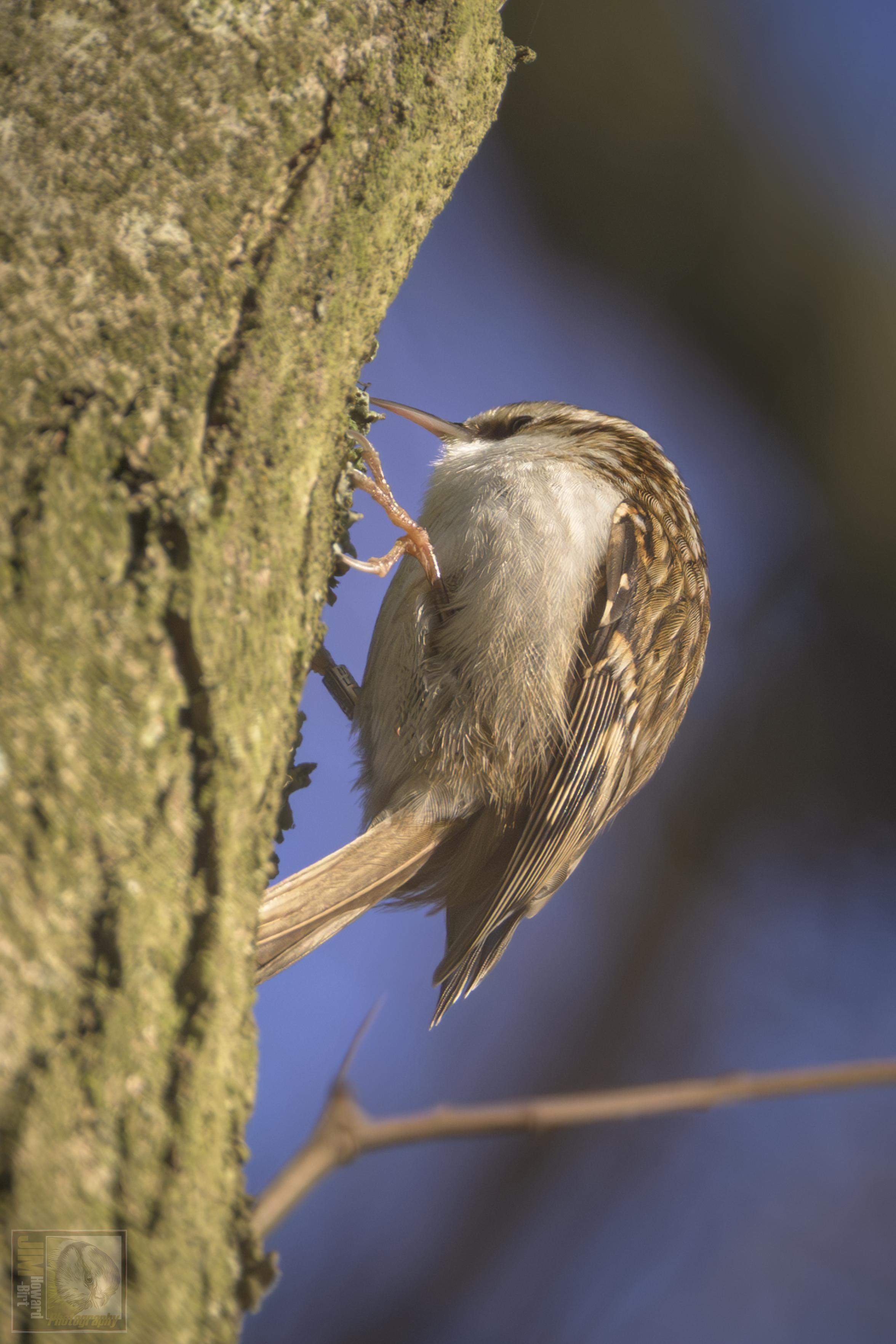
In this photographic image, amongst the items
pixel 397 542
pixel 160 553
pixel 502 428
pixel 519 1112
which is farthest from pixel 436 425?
A: pixel 519 1112

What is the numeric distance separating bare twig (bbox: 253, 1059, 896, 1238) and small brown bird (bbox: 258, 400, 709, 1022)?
1116 mm

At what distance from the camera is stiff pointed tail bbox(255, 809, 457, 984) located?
121 centimetres

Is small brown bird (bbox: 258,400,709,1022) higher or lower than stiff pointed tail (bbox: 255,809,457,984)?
higher

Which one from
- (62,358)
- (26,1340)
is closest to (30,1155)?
(26,1340)

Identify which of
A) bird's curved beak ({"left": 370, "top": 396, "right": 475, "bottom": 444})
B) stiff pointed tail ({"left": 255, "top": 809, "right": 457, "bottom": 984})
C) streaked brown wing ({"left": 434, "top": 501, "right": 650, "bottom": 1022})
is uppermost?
bird's curved beak ({"left": 370, "top": 396, "right": 475, "bottom": 444})

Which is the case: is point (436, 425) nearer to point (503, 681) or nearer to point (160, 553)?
point (503, 681)

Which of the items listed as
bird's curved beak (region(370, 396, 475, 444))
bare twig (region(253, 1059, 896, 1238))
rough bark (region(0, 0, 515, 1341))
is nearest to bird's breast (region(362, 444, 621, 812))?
bird's curved beak (region(370, 396, 475, 444))

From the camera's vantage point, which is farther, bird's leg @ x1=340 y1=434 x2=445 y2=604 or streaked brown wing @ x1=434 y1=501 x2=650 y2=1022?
streaked brown wing @ x1=434 y1=501 x2=650 y2=1022

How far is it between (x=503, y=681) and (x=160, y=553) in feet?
3.61

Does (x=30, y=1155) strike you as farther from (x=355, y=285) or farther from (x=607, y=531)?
(x=607, y=531)

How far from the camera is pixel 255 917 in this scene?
0.64 m

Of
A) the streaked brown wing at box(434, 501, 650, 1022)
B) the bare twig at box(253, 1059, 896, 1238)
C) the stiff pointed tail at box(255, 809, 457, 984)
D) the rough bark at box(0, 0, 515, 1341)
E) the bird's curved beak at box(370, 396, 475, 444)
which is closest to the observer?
the bare twig at box(253, 1059, 896, 1238)

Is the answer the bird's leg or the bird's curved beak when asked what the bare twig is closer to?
the bird's leg

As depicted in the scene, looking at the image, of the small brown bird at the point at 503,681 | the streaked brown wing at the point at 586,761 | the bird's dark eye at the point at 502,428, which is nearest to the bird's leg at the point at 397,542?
the small brown bird at the point at 503,681
